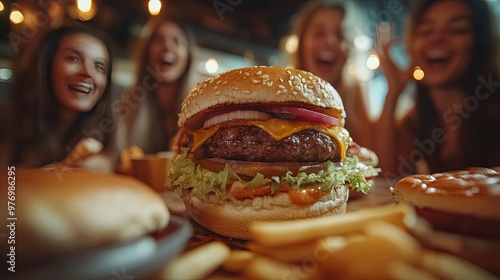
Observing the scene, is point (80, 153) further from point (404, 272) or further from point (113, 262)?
point (404, 272)

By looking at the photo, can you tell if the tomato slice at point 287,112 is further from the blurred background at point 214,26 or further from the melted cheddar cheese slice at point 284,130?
the blurred background at point 214,26

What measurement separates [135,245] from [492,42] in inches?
204

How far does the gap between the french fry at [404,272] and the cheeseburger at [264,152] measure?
928 millimetres

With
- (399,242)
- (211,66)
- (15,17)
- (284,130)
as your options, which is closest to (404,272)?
(399,242)

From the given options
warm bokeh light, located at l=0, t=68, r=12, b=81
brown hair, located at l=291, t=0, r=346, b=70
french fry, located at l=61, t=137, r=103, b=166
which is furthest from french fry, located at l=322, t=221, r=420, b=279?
warm bokeh light, located at l=0, t=68, r=12, b=81

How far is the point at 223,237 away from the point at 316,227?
1025mm

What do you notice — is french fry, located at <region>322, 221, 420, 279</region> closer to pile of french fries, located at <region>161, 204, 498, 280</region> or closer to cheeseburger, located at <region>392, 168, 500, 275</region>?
pile of french fries, located at <region>161, 204, 498, 280</region>

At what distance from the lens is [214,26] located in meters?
7.61

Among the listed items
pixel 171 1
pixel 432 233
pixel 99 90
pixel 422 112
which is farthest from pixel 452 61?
pixel 171 1

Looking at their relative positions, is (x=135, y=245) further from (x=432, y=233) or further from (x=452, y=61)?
(x=452, y=61)

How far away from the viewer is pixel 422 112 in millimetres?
5090

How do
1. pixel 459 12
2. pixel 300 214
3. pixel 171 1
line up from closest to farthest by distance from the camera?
pixel 300 214, pixel 459 12, pixel 171 1

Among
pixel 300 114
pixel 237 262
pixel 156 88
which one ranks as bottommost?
pixel 237 262

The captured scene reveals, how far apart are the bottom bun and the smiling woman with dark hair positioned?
3.23m
